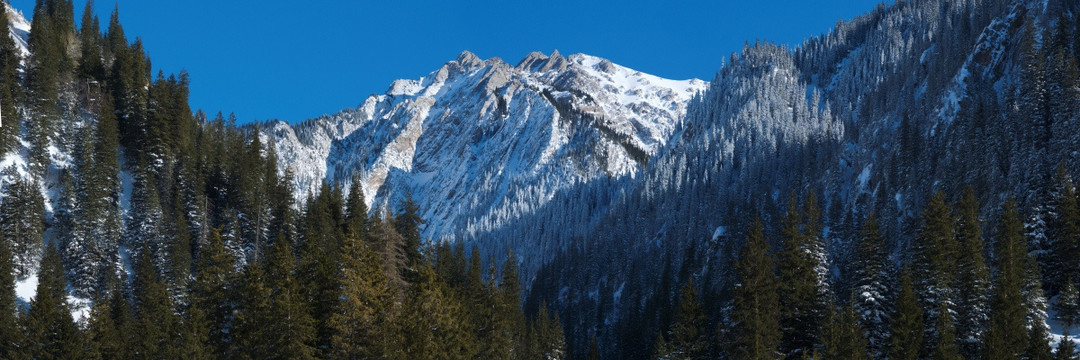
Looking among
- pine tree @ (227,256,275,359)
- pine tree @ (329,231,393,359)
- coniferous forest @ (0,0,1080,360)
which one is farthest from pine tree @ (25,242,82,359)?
pine tree @ (329,231,393,359)

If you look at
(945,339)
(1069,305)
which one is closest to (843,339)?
(945,339)

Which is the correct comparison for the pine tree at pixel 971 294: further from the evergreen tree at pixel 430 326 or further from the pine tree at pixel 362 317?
the pine tree at pixel 362 317

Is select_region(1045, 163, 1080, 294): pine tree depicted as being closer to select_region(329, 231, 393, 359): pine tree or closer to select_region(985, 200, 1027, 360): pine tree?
select_region(985, 200, 1027, 360): pine tree

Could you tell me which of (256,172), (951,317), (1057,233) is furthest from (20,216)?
(1057,233)

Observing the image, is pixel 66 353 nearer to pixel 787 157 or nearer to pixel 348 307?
pixel 348 307

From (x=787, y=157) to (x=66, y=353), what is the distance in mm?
144636

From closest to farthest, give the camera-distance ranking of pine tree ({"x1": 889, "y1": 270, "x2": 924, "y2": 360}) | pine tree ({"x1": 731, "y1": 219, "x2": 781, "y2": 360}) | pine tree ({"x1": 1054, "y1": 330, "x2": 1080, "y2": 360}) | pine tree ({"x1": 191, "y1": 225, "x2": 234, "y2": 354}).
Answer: pine tree ({"x1": 191, "y1": 225, "x2": 234, "y2": 354}) < pine tree ({"x1": 1054, "y1": 330, "x2": 1080, "y2": 360}) < pine tree ({"x1": 731, "y1": 219, "x2": 781, "y2": 360}) < pine tree ({"x1": 889, "y1": 270, "x2": 924, "y2": 360})

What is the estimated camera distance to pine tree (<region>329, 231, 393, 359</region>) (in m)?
42.7

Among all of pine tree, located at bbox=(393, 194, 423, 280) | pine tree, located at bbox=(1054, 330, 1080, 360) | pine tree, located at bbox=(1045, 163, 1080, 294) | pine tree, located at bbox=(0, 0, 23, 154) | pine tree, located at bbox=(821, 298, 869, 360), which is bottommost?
pine tree, located at bbox=(1054, 330, 1080, 360)

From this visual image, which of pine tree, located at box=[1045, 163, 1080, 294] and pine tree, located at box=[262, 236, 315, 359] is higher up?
pine tree, located at box=[1045, 163, 1080, 294]

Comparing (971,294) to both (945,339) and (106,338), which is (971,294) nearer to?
(945,339)

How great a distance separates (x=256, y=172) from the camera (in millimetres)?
97250

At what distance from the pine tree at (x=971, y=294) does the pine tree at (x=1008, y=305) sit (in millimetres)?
757

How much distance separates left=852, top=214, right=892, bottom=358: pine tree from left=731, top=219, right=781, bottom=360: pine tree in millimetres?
5379
